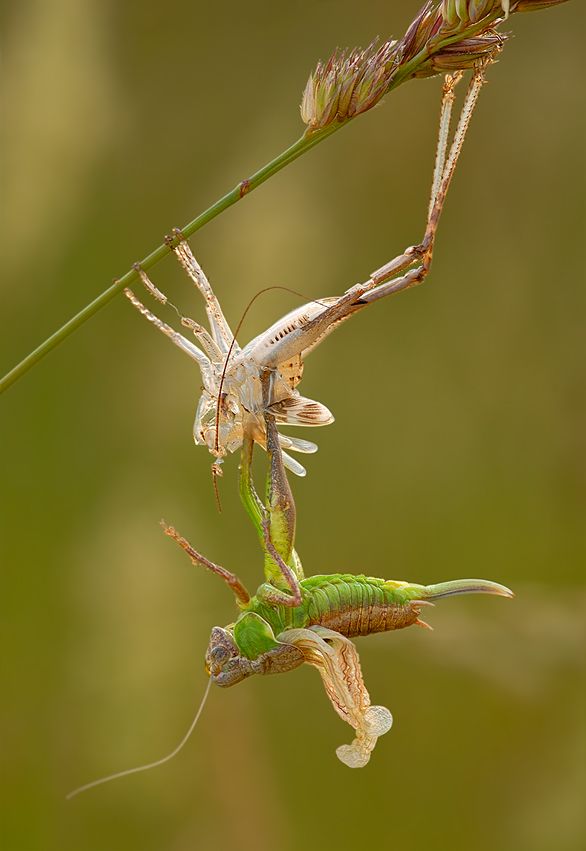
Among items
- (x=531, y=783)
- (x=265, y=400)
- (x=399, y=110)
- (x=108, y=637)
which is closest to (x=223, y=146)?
(x=399, y=110)

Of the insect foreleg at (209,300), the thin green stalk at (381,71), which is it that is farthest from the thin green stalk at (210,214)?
the insect foreleg at (209,300)

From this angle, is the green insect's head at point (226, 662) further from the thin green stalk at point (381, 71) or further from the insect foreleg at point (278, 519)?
the thin green stalk at point (381, 71)

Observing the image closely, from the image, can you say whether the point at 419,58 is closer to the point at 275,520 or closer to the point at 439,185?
the point at 439,185

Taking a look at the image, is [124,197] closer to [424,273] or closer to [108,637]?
[108,637]

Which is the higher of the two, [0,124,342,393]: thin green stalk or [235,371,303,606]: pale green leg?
[0,124,342,393]: thin green stalk

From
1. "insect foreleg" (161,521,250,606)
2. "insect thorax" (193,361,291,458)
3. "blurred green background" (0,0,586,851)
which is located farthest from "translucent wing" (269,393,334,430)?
"blurred green background" (0,0,586,851)

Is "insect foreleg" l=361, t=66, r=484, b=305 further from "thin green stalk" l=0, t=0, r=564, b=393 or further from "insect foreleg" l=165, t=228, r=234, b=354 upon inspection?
"insect foreleg" l=165, t=228, r=234, b=354
